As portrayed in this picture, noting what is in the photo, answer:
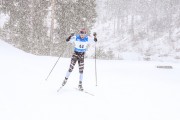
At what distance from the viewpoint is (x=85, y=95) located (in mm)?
10648

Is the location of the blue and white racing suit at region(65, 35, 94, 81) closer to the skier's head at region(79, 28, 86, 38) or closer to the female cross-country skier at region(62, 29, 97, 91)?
the female cross-country skier at region(62, 29, 97, 91)

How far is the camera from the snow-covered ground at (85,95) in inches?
333

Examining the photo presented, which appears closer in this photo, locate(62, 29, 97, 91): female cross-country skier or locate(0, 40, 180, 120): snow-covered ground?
locate(0, 40, 180, 120): snow-covered ground

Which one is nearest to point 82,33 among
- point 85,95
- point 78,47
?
point 78,47

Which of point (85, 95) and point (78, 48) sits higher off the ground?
point (78, 48)

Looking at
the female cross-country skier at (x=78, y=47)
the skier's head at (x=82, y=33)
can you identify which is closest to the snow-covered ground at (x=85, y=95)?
the female cross-country skier at (x=78, y=47)

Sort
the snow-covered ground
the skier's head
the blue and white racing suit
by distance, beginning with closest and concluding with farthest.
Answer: the snow-covered ground < the skier's head < the blue and white racing suit

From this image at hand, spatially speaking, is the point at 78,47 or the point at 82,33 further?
the point at 78,47

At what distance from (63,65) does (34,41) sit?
32.4 feet

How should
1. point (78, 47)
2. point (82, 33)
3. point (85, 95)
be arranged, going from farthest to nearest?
Answer: point (78, 47) → point (82, 33) → point (85, 95)

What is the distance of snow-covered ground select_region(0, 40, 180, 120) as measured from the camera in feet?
27.8

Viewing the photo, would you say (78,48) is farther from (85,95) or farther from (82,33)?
(85,95)

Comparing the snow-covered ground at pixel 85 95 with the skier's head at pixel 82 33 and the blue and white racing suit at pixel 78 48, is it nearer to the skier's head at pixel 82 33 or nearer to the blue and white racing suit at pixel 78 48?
the blue and white racing suit at pixel 78 48

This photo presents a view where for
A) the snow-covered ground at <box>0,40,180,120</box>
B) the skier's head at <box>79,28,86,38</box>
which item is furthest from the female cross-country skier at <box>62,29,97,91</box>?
the snow-covered ground at <box>0,40,180,120</box>
